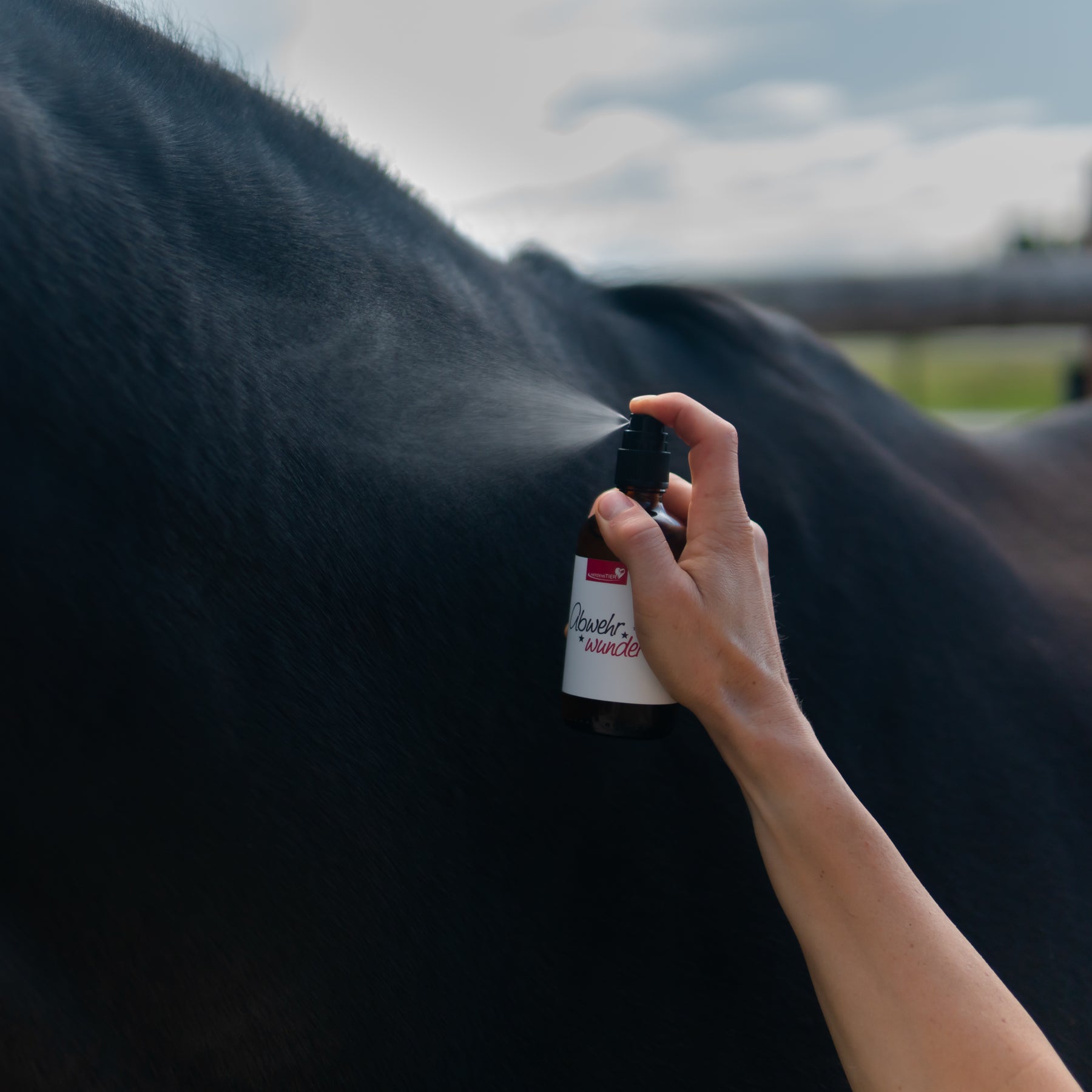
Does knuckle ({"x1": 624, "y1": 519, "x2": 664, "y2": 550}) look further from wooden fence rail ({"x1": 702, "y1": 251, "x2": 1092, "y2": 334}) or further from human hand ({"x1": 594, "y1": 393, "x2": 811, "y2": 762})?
wooden fence rail ({"x1": 702, "y1": 251, "x2": 1092, "y2": 334})

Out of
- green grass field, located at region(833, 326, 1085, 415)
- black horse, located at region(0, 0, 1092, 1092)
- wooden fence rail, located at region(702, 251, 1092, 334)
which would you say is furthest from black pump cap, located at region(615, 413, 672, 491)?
green grass field, located at region(833, 326, 1085, 415)

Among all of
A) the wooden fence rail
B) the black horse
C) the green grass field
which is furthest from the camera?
the green grass field

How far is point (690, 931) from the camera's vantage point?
816 mm

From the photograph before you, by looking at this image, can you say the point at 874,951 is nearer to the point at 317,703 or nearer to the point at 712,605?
the point at 712,605

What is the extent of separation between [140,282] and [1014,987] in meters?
0.96

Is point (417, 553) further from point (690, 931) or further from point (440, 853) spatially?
point (690, 931)

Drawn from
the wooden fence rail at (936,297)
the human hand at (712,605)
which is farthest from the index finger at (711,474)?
the wooden fence rail at (936,297)

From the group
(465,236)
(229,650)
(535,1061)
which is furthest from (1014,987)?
(465,236)

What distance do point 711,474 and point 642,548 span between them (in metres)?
0.08

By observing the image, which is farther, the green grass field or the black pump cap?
the green grass field

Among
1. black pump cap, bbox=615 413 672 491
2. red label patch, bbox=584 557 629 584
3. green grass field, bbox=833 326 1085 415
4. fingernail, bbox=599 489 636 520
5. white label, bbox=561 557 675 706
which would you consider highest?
green grass field, bbox=833 326 1085 415

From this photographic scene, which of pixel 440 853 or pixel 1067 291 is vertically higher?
pixel 1067 291

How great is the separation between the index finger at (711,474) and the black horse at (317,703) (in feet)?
0.57

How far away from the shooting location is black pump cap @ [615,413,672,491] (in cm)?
74
